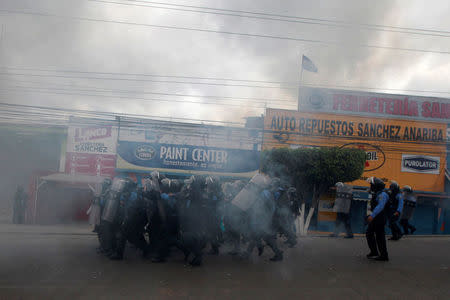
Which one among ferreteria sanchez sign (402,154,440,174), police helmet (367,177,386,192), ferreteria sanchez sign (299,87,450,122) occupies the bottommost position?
police helmet (367,177,386,192)

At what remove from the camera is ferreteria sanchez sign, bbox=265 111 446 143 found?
1988cm

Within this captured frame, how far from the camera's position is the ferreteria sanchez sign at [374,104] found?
2105cm

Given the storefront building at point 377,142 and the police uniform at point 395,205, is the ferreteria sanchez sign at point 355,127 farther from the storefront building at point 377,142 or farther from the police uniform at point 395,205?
the police uniform at point 395,205

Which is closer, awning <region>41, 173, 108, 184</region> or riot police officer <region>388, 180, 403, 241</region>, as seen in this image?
riot police officer <region>388, 180, 403, 241</region>

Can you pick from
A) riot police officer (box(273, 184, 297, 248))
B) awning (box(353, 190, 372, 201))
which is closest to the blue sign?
awning (box(353, 190, 372, 201))

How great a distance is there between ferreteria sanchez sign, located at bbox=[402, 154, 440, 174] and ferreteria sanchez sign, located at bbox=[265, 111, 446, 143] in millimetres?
1096

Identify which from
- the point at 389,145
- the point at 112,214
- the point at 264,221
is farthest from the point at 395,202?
the point at 389,145

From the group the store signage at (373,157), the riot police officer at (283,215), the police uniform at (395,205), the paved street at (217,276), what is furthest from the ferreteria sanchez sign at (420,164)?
the riot police officer at (283,215)

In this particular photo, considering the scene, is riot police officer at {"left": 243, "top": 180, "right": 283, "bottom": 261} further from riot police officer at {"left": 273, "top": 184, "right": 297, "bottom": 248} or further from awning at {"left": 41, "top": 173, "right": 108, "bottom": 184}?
awning at {"left": 41, "top": 173, "right": 108, "bottom": 184}

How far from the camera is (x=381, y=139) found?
67.4 ft

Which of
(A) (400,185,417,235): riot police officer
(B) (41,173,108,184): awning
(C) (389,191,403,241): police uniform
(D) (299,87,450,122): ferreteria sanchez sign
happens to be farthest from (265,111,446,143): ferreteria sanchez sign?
(C) (389,191,403,241): police uniform

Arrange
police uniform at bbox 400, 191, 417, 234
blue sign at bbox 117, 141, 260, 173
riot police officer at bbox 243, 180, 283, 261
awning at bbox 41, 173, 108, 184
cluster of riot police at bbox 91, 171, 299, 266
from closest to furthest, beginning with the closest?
cluster of riot police at bbox 91, 171, 299, 266 → riot police officer at bbox 243, 180, 283, 261 → police uniform at bbox 400, 191, 417, 234 → awning at bbox 41, 173, 108, 184 → blue sign at bbox 117, 141, 260, 173

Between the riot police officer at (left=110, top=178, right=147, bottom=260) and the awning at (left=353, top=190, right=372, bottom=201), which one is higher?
the riot police officer at (left=110, top=178, right=147, bottom=260)

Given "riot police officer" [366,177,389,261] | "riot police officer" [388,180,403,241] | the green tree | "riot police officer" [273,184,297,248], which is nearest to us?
"riot police officer" [366,177,389,261]
